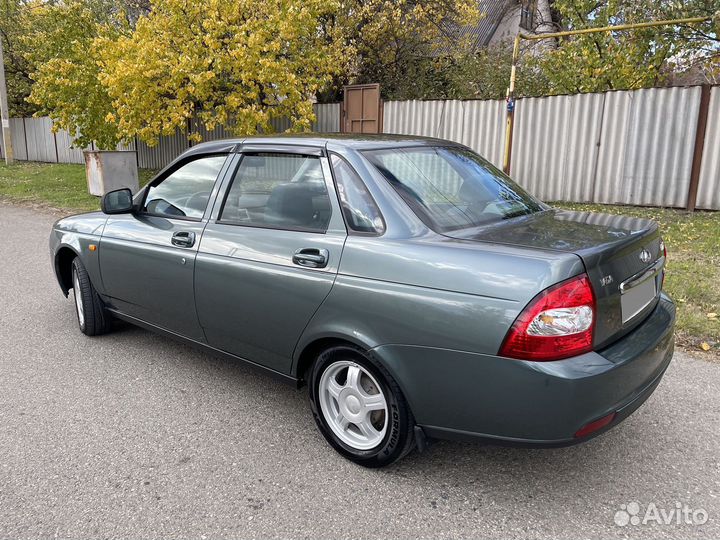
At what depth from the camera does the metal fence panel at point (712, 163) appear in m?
9.12

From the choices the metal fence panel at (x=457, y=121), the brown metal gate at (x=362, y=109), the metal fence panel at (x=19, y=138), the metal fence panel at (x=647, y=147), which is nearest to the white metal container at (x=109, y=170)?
the brown metal gate at (x=362, y=109)

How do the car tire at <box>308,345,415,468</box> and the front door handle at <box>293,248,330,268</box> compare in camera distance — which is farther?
the front door handle at <box>293,248,330,268</box>

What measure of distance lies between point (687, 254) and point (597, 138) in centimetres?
418

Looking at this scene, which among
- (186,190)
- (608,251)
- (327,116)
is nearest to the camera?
(608,251)

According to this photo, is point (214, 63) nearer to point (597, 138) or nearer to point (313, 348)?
point (597, 138)

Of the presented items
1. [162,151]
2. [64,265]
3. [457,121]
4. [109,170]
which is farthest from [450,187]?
[162,151]

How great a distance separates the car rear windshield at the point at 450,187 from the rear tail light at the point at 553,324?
0.66 metres

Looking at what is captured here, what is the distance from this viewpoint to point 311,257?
301 cm

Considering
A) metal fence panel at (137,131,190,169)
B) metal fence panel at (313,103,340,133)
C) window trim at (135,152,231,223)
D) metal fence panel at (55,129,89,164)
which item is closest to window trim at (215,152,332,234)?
window trim at (135,152,231,223)

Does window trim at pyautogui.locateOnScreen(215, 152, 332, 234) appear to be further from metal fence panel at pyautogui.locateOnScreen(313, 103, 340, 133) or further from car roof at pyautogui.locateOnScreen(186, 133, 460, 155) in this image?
metal fence panel at pyautogui.locateOnScreen(313, 103, 340, 133)

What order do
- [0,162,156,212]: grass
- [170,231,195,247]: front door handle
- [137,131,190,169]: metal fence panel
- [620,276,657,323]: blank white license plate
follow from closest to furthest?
[620,276,657,323]: blank white license plate → [170,231,195,247]: front door handle → [0,162,156,212]: grass → [137,131,190,169]: metal fence panel

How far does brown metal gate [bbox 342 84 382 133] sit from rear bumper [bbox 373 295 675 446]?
10785mm

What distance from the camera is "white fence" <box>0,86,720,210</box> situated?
371 inches

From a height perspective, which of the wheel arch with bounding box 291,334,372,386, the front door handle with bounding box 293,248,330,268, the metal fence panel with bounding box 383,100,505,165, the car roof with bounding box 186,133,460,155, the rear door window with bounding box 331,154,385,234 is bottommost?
the wheel arch with bounding box 291,334,372,386
